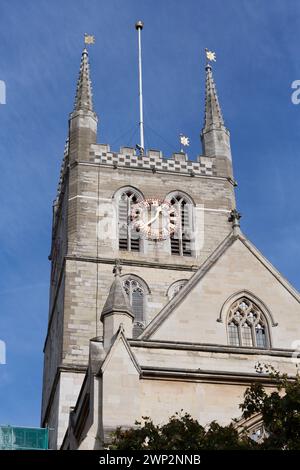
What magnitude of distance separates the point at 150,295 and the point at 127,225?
12.9ft

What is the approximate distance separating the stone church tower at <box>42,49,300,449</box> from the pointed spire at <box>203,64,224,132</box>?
0.24 ft

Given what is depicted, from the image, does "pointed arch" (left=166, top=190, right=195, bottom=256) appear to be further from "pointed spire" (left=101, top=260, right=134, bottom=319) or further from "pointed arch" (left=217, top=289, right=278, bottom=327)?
"pointed spire" (left=101, top=260, right=134, bottom=319)

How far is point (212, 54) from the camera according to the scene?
4850 cm

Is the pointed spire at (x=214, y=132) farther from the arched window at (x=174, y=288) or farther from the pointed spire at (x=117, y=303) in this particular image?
the pointed spire at (x=117, y=303)

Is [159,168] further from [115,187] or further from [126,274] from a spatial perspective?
[126,274]

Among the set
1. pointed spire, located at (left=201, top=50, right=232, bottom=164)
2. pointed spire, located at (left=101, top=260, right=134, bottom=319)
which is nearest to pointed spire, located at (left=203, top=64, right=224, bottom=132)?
pointed spire, located at (left=201, top=50, right=232, bottom=164)

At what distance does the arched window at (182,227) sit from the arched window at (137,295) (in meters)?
2.75

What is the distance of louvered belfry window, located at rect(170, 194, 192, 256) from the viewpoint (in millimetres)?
39969

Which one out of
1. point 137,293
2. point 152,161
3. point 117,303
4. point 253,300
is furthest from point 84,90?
point 117,303

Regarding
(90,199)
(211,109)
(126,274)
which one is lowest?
(126,274)

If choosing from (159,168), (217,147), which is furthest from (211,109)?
(159,168)

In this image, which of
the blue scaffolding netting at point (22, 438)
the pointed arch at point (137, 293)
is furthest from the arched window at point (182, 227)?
the blue scaffolding netting at point (22, 438)

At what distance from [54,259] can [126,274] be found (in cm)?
824

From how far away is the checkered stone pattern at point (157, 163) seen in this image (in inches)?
1641
